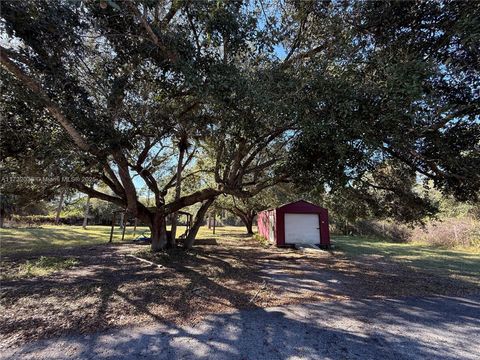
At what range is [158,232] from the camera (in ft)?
35.6

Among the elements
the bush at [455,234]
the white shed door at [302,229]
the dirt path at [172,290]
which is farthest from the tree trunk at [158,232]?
the bush at [455,234]

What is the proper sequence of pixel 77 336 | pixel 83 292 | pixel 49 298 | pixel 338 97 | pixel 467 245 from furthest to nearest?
pixel 467 245
pixel 83 292
pixel 49 298
pixel 338 97
pixel 77 336

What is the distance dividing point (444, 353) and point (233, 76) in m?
4.79

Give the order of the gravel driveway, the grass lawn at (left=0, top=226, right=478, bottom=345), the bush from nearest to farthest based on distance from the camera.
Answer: the gravel driveway → the grass lawn at (left=0, top=226, right=478, bottom=345) → the bush

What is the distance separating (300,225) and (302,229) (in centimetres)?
24

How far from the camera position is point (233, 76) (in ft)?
15.7

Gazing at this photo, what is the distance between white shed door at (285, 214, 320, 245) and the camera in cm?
1502

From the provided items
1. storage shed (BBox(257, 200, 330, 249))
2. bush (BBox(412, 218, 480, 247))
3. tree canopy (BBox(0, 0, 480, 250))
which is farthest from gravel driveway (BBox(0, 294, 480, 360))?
bush (BBox(412, 218, 480, 247))

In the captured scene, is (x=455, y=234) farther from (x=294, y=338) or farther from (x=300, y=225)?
(x=294, y=338)

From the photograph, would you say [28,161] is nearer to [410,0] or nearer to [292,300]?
[292,300]

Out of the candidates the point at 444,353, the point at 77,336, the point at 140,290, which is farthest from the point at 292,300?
the point at 77,336

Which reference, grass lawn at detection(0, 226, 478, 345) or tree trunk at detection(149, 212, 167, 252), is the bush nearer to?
grass lawn at detection(0, 226, 478, 345)

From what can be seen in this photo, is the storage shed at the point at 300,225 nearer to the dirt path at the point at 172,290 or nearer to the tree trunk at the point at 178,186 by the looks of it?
the dirt path at the point at 172,290

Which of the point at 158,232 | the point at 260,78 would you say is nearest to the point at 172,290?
the point at 260,78
